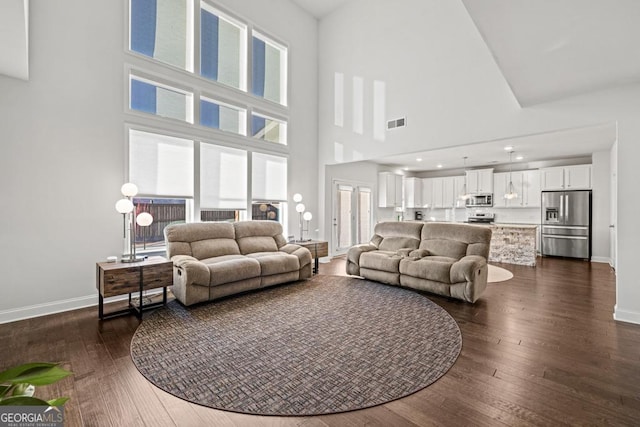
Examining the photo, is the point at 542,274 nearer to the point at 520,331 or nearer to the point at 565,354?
the point at 520,331

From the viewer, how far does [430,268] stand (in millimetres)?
4191

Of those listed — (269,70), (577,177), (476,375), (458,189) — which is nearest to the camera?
(476,375)

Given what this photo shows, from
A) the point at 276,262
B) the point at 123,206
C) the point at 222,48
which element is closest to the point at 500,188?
the point at 276,262

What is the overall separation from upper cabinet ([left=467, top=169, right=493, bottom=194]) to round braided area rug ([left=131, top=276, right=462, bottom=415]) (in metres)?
6.03

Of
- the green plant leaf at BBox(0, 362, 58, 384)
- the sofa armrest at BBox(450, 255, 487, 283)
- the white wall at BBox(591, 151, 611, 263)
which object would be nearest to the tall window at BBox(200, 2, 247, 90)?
the sofa armrest at BBox(450, 255, 487, 283)

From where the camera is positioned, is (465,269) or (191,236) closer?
(465,269)

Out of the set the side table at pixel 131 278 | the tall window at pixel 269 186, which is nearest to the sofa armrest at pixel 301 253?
the tall window at pixel 269 186

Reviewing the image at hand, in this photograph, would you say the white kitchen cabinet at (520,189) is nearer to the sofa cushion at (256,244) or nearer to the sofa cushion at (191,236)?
the sofa cushion at (256,244)

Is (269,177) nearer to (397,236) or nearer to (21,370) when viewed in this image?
(397,236)

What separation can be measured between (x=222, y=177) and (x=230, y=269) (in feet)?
6.90

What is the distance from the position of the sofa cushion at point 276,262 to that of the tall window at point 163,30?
136 inches

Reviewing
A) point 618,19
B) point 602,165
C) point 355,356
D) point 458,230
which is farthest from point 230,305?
point 602,165

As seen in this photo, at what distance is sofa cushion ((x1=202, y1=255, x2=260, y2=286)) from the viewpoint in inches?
150

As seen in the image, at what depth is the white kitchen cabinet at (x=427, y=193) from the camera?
9820 millimetres
